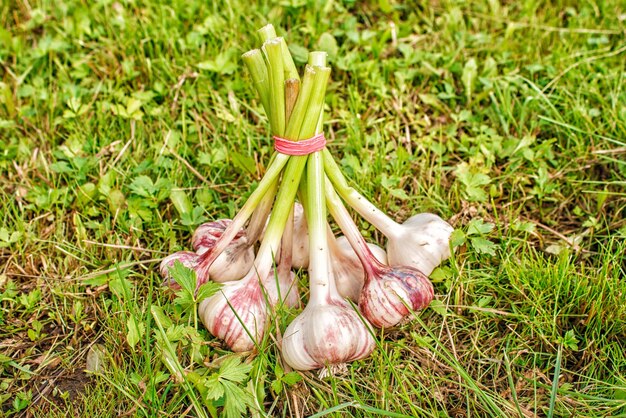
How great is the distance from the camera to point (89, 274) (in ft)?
7.13

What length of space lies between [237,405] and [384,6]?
210 cm

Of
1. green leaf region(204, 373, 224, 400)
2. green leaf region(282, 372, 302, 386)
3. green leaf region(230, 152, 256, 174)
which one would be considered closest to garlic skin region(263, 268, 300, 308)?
green leaf region(282, 372, 302, 386)

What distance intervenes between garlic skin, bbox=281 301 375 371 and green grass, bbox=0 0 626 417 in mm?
76

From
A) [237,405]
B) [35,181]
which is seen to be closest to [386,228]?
[237,405]

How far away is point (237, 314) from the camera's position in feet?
5.95

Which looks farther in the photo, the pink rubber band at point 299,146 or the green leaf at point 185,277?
the pink rubber band at point 299,146

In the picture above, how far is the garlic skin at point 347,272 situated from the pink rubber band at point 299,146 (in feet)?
0.99

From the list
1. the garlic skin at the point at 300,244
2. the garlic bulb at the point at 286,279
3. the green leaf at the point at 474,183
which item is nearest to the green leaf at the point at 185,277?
the garlic bulb at the point at 286,279

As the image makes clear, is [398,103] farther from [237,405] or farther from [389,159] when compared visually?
[237,405]

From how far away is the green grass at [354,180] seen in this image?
1.86 m

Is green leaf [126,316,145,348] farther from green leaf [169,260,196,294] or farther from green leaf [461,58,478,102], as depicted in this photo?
green leaf [461,58,478,102]

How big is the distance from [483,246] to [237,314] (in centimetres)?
85

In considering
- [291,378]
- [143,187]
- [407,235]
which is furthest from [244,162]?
[291,378]

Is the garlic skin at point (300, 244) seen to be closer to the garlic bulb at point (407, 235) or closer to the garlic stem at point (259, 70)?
the garlic bulb at point (407, 235)
